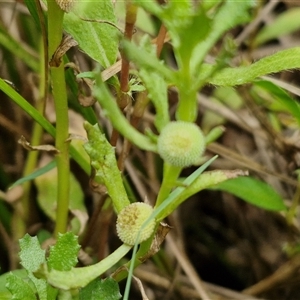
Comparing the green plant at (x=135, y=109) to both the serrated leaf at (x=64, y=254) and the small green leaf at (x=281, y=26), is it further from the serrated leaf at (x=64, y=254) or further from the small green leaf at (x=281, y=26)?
the small green leaf at (x=281, y=26)

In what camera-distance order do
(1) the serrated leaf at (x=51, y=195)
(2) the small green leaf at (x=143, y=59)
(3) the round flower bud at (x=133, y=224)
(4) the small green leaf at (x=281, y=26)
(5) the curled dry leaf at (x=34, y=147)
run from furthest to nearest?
(4) the small green leaf at (x=281, y=26)
(1) the serrated leaf at (x=51, y=195)
(5) the curled dry leaf at (x=34, y=147)
(3) the round flower bud at (x=133, y=224)
(2) the small green leaf at (x=143, y=59)

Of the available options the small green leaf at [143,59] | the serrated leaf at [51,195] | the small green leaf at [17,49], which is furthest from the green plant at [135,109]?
the small green leaf at [17,49]

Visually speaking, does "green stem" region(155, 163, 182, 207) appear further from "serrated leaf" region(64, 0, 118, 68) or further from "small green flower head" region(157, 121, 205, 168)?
"serrated leaf" region(64, 0, 118, 68)

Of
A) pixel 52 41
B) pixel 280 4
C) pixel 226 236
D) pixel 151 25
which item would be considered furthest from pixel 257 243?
pixel 52 41

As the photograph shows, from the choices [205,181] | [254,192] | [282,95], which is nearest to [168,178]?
[205,181]

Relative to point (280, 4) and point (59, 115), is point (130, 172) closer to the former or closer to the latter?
point (59, 115)

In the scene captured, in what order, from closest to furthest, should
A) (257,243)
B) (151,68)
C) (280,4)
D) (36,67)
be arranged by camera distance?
(151,68) → (36,67) → (257,243) → (280,4)

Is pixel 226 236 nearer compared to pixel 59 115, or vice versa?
pixel 59 115
